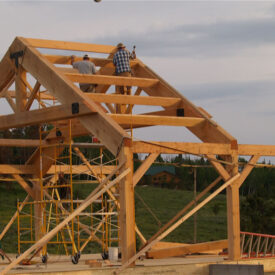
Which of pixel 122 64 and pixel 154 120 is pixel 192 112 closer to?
pixel 154 120

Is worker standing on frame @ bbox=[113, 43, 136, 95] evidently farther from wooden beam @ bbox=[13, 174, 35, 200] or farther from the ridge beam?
wooden beam @ bbox=[13, 174, 35, 200]

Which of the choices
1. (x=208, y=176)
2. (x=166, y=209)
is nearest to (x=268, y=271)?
(x=166, y=209)

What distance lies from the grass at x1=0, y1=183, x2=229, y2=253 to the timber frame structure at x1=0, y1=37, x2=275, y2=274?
1578cm

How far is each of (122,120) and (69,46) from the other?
327cm

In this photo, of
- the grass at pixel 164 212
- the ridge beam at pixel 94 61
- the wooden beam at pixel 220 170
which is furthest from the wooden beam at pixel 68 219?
the grass at pixel 164 212

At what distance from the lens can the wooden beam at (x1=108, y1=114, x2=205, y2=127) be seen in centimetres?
1438

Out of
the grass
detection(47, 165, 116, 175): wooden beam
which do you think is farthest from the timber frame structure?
the grass

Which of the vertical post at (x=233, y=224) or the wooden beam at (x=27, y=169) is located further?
the wooden beam at (x=27, y=169)

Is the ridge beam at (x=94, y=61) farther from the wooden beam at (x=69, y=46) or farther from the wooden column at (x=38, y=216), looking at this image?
the wooden column at (x=38, y=216)

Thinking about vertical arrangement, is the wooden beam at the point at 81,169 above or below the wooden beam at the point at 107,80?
below

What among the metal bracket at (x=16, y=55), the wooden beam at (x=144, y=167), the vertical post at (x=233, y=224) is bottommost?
the vertical post at (x=233, y=224)

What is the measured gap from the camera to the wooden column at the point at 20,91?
50.5 ft

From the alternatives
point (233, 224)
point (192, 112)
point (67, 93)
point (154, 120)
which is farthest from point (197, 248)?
point (67, 93)

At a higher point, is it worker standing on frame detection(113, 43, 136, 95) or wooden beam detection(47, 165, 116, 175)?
worker standing on frame detection(113, 43, 136, 95)
